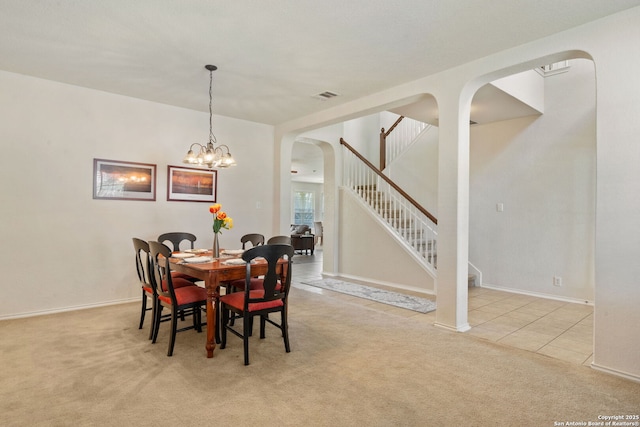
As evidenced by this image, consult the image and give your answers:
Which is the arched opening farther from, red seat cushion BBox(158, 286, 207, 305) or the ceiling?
red seat cushion BBox(158, 286, 207, 305)

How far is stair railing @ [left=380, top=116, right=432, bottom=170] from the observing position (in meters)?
7.15

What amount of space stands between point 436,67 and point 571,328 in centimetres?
308

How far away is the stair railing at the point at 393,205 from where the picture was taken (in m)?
5.57

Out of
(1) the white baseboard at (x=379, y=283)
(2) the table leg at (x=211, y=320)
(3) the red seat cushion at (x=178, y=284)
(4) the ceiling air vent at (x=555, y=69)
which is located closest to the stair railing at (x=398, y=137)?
(4) the ceiling air vent at (x=555, y=69)

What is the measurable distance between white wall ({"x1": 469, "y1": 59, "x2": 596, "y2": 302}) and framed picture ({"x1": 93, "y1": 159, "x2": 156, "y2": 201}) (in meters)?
5.07

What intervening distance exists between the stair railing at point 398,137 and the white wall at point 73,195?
156 inches

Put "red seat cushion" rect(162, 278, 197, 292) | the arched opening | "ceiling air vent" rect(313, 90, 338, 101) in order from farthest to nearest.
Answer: the arched opening, "ceiling air vent" rect(313, 90, 338, 101), "red seat cushion" rect(162, 278, 197, 292)

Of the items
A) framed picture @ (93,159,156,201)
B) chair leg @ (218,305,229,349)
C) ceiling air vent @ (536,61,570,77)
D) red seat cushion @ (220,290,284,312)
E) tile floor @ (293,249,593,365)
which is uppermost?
ceiling air vent @ (536,61,570,77)

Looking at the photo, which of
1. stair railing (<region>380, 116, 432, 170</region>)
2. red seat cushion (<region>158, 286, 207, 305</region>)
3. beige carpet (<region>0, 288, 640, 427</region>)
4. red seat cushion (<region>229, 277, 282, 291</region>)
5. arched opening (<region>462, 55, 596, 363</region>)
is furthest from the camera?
stair railing (<region>380, 116, 432, 170</region>)

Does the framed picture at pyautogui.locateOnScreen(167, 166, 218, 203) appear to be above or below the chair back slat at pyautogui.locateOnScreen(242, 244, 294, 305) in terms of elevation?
above

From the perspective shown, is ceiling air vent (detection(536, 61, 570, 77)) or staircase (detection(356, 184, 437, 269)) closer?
ceiling air vent (detection(536, 61, 570, 77))

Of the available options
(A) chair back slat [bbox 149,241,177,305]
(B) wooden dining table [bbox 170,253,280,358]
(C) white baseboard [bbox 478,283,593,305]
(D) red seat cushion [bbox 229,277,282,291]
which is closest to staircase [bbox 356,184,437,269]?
(C) white baseboard [bbox 478,283,593,305]

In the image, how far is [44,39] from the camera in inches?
121

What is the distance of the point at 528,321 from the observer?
155 inches
